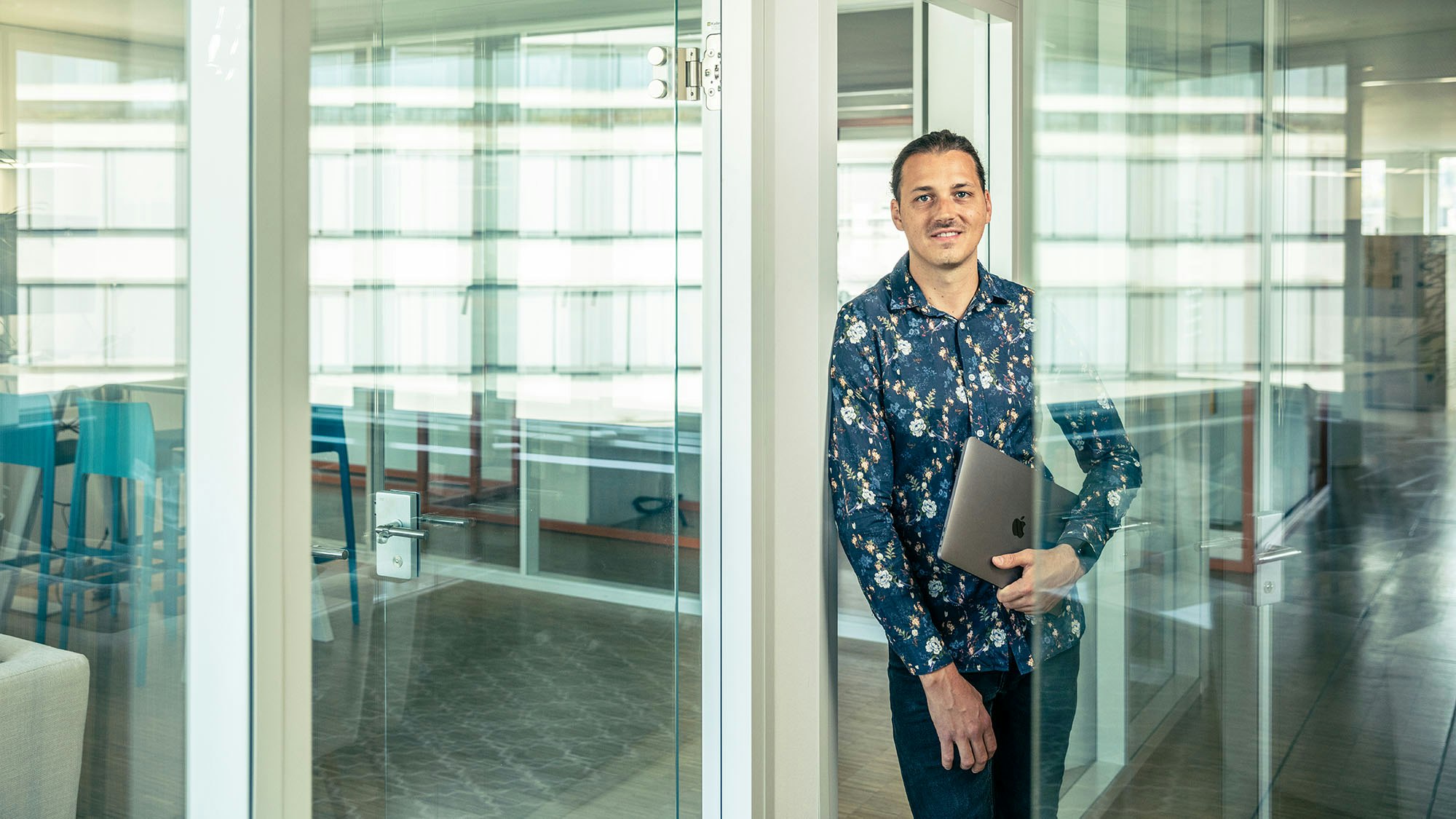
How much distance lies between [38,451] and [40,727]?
0.83 feet

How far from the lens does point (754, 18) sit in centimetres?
198

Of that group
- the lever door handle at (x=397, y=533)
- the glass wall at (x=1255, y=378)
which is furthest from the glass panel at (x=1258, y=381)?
the lever door handle at (x=397, y=533)

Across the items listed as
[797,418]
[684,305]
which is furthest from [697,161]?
[797,418]

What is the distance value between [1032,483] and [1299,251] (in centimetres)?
59

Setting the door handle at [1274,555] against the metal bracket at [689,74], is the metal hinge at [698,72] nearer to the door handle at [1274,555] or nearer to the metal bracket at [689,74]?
the metal bracket at [689,74]

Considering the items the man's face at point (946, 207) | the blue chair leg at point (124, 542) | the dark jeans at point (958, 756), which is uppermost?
the man's face at point (946, 207)

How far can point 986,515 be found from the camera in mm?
1698

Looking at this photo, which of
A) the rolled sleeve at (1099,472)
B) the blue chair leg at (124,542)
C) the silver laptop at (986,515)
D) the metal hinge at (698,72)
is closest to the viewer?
the blue chair leg at (124,542)

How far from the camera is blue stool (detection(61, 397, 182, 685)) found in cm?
102

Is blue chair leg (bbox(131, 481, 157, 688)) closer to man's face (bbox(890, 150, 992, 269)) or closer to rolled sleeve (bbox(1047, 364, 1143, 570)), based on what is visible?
rolled sleeve (bbox(1047, 364, 1143, 570))

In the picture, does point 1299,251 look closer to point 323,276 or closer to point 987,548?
point 987,548

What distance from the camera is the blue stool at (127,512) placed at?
3.34 feet

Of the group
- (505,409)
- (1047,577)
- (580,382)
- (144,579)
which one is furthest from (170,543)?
(1047,577)

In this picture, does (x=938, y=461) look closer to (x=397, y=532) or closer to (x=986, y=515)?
(x=986, y=515)
